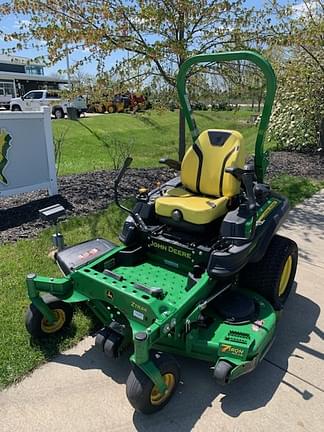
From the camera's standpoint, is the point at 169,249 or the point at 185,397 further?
the point at 169,249

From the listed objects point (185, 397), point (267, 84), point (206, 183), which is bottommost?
point (185, 397)

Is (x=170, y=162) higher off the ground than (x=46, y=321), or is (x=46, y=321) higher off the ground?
(x=170, y=162)

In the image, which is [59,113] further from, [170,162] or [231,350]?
[231,350]

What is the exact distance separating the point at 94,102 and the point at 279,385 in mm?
5009

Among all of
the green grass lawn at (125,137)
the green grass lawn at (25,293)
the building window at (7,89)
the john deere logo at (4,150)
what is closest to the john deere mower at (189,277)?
the green grass lawn at (25,293)

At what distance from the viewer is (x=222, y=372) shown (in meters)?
2.12

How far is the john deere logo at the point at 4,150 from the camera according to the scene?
15.1 feet

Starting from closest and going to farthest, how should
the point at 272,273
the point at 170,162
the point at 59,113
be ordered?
1. the point at 272,273
2. the point at 170,162
3. the point at 59,113

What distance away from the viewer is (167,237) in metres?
2.95

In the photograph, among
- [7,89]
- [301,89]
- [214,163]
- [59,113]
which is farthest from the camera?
[7,89]

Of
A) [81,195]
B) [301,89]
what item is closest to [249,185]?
[81,195]

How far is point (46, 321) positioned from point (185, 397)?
3.46ft

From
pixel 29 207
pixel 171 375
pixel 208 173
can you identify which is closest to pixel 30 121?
pixel 29 207

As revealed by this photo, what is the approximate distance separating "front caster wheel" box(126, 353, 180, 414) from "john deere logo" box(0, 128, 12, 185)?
3.40 m
